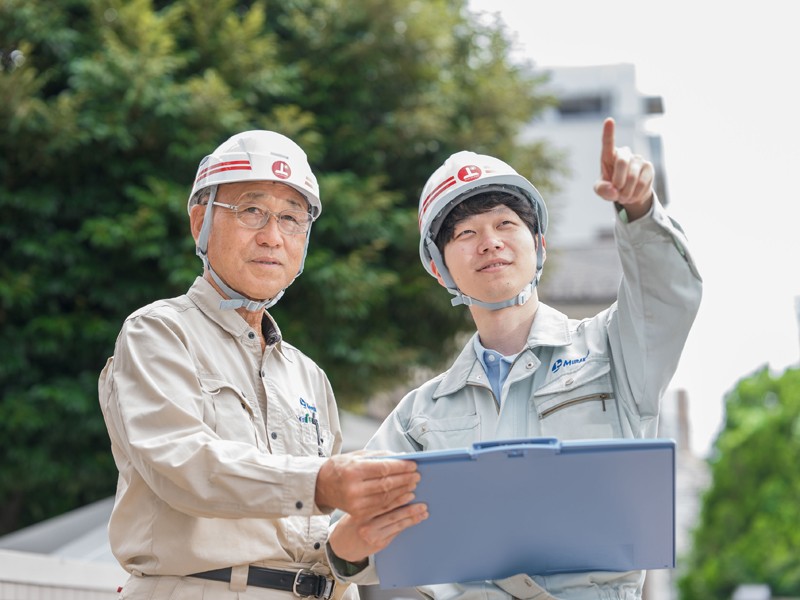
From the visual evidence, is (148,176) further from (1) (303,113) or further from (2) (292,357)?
(2) (292,357)

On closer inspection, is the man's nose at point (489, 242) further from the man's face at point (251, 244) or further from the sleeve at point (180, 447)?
the sleeve at point (180, 447)

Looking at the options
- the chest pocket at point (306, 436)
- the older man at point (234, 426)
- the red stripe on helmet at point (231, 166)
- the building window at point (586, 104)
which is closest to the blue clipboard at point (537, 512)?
the older man at point (234, 426)

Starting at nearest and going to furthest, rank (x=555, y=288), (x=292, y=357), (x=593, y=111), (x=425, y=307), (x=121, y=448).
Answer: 1. (x=121, y=448)
2. (x=292, y=357)
3. (x=425, y=307)
4. (x=555, y=288)
5. (x=593, y=111)

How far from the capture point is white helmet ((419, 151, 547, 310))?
3.45 metres

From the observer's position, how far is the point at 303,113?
10.3 m

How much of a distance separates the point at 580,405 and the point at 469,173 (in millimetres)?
813

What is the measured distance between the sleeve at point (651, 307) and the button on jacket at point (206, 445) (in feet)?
3.11

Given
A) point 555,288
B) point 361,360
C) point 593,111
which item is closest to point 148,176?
point 361,360

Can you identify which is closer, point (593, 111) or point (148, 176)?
point (148, 176)

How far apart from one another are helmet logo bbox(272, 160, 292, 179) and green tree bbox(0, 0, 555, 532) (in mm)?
5613

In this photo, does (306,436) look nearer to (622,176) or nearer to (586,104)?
(622,176)

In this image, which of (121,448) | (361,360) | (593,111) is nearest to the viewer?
(121,448)

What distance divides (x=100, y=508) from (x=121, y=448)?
20.8 ft

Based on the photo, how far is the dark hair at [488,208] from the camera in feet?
11.4
